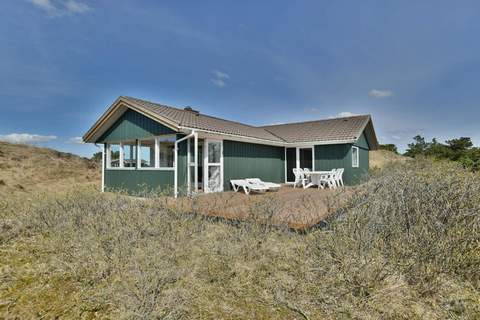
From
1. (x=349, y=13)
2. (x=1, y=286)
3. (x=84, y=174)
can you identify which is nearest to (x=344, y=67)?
(x=349, y=13)

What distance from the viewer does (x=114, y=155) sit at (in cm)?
1165

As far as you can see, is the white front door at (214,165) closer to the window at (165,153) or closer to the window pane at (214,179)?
the window pane at (214,179)

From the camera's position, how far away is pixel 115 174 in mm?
11125

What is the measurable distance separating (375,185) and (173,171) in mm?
6984

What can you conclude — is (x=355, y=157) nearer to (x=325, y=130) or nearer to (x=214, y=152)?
(x=325, y=130)

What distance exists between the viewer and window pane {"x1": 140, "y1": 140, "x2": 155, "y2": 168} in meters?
9.95

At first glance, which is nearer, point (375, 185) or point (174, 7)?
point (375, 185)

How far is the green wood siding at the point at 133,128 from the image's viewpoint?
374 inches

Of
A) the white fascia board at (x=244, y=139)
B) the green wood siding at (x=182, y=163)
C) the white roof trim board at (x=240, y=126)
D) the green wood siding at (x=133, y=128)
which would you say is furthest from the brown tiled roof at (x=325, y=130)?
the green wood siding at (x=133, y=128)

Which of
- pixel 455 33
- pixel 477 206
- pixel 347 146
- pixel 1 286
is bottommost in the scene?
pixel 1 286

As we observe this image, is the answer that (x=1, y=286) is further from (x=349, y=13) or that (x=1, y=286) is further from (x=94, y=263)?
(x=349, y=13)

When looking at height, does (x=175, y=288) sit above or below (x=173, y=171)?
below

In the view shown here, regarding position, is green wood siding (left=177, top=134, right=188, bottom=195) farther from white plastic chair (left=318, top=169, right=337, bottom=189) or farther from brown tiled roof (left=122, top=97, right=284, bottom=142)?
white plastic chair (left=318, top=169, right=337, bottom=189)

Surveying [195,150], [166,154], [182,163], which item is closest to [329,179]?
[195,150]
